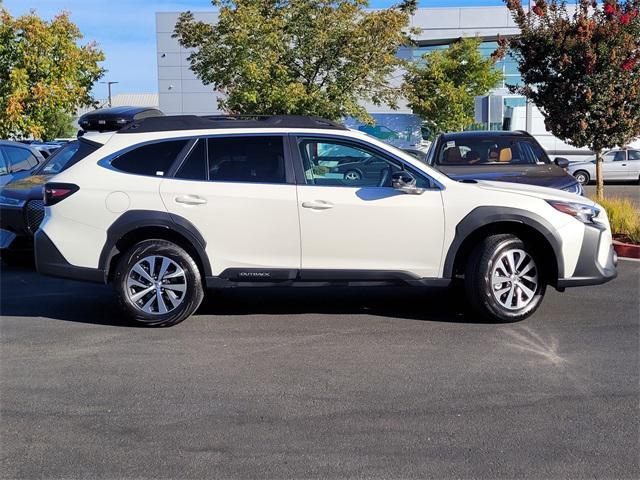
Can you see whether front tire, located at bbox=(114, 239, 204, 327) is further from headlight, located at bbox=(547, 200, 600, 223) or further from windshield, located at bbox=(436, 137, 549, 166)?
windshield, located at bbox=(436, 137, 549, 166)

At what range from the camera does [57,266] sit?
22.2 ft

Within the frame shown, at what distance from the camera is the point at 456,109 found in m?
35.0

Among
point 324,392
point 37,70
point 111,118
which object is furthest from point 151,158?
point 37,70

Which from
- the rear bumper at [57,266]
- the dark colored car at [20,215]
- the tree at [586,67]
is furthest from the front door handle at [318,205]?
the tree at [586,67]

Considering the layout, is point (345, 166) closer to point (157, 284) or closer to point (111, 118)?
point (157, 284)

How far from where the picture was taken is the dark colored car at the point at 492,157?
10750mm

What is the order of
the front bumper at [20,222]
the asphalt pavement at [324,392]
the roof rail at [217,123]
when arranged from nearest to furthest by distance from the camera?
the asphalt pavement at [324,392], the roof rail at [217,123], the front bumper at [20,222]

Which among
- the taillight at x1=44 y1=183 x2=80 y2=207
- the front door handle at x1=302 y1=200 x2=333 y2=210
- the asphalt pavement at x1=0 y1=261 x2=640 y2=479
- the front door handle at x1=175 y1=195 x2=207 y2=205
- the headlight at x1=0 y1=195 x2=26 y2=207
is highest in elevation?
the taillight at x1=44 y1=183 x2=80 y2=207

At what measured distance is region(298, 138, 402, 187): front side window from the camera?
22.2ft

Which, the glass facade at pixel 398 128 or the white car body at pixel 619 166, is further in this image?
the glass facade at pixel 398 128

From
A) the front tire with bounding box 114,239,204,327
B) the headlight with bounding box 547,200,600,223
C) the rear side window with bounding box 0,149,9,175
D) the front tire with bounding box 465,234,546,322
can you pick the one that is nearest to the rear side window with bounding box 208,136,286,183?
the front tire with bounding box 114,239,204,327

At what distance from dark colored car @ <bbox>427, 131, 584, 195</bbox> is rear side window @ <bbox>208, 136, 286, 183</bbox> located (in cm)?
440

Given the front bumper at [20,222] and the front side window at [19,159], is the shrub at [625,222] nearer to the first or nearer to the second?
the front bumper at [20,222]

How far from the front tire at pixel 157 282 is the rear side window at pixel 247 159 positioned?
2.64ft
